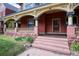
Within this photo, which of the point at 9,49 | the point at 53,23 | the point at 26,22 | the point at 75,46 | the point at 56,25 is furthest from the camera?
the point at 26,22

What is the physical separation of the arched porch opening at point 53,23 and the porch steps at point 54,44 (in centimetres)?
223

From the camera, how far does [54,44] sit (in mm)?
6758

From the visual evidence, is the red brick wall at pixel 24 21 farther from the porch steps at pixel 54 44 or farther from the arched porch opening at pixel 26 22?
the porch steps at pixel 54 44

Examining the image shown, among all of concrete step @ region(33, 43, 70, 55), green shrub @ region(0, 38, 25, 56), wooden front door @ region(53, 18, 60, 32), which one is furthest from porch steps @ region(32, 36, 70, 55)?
wooden front door @ region(53, 18, 60, 32)

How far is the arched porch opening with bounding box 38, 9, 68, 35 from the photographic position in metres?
9.38

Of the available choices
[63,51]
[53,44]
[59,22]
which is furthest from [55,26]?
[63,51]

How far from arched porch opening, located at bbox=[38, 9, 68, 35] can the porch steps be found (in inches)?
88.0

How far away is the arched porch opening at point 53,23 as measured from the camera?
9375mm

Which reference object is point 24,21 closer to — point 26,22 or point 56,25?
point 26,22

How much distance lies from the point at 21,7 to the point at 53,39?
17.6 feet

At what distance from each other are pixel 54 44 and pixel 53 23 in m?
3.38

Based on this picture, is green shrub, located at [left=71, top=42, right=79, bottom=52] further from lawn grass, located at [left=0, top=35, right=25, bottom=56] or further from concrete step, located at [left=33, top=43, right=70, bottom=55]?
lawn grass, located at [left=0, top=35, right=25, bottom=56]

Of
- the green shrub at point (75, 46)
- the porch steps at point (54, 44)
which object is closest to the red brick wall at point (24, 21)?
the porch steps at point (54, 44)

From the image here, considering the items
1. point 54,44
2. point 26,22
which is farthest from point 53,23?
point 54,44
